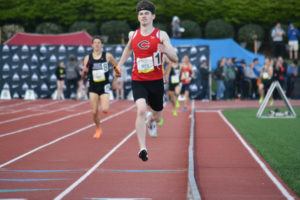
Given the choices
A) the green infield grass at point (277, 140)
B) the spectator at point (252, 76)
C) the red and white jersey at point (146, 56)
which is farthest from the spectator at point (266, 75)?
the red and white jersey at point (146, 56)

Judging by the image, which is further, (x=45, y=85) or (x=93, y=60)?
(x=45, y=85)

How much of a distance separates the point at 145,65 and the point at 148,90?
16.4 inches

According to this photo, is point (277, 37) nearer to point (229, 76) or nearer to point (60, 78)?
point (229, 76)

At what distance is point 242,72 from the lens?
29.3 metres

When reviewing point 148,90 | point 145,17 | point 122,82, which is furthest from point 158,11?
point 145,17

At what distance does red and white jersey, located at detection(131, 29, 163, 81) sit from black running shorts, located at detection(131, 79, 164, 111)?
73 millimetres

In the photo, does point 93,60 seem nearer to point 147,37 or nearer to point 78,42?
point 147,37

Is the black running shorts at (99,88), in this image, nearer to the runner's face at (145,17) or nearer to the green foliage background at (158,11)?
the runner's face at (145,17)

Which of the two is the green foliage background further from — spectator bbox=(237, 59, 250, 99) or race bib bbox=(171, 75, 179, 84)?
race bib bbox=(171, 75, 179, 84)

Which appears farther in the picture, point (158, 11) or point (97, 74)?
point (158, 11)

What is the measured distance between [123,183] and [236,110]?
52.4ft

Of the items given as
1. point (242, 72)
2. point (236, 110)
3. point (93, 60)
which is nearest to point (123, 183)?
point (93, 60)

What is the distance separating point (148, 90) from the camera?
8.56 m

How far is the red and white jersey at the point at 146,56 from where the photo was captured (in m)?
8.18
